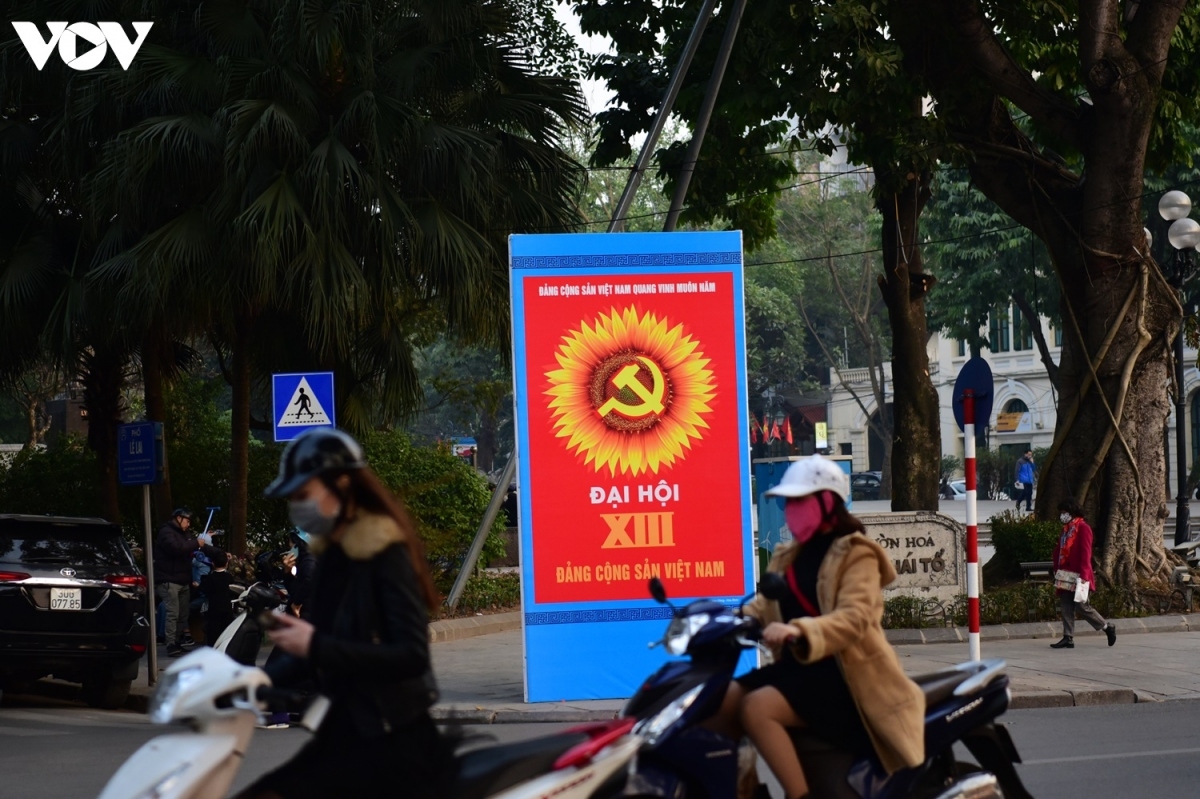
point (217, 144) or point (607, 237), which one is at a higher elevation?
point (217, 144)

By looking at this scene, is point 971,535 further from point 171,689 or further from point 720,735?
point 171,689

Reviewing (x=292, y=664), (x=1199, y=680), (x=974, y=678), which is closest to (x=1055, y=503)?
(x=1199, y=680)

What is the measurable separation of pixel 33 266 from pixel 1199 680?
1296 centimetres

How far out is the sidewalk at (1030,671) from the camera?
12133 millimetres

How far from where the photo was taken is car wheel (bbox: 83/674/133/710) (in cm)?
1369

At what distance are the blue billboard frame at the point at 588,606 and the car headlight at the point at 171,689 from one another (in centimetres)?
806

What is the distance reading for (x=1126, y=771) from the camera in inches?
339

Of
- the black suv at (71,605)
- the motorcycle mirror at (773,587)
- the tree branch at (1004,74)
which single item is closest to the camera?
the motorcycle mirror at (773,587)

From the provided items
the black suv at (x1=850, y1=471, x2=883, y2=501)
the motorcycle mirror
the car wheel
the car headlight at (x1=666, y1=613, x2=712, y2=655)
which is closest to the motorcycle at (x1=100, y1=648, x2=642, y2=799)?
the car headlight at (x1=666, y1=613, x2=712, y2=655)

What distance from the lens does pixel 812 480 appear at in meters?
5.17

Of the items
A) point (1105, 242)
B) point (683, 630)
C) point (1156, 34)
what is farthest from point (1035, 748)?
point (1156, 34)

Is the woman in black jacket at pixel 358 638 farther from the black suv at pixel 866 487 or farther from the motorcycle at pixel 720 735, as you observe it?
the black suv at pixel 866 487

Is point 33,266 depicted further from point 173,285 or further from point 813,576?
point 813,576
